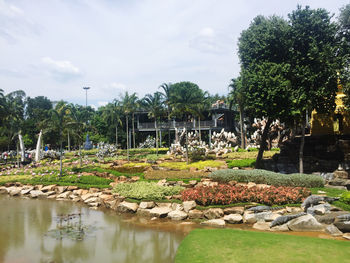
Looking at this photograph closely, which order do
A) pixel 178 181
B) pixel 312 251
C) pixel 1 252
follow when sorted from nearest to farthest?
pixel 312 251
pixel 1 252
pixel 178 181

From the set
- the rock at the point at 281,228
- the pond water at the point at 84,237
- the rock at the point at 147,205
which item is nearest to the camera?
the pond water at the point at 84,237

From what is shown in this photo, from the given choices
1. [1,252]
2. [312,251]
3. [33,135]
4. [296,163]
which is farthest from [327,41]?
[33,135]

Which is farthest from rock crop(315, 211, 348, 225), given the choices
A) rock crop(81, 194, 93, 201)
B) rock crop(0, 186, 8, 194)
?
rock crop(0, 186, 8, 194)

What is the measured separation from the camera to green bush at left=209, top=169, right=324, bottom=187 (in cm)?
1753

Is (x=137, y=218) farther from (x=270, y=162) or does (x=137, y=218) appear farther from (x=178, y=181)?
(x=270, y=162)

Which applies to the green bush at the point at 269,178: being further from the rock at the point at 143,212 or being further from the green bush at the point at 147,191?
the rock at the point at 143,212

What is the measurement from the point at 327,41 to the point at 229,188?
14.6m

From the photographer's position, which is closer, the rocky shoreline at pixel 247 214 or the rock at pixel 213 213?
the rocky shoreline at pixel 247 214

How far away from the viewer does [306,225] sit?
11.4 meters

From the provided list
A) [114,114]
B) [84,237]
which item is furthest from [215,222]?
[114,114]

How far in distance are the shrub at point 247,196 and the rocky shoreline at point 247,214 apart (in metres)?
0.56

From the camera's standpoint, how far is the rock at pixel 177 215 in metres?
14.0

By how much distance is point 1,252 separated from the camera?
10305 mm

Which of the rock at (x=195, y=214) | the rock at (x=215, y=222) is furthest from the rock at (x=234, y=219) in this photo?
the rock at (x=195, y=214)
